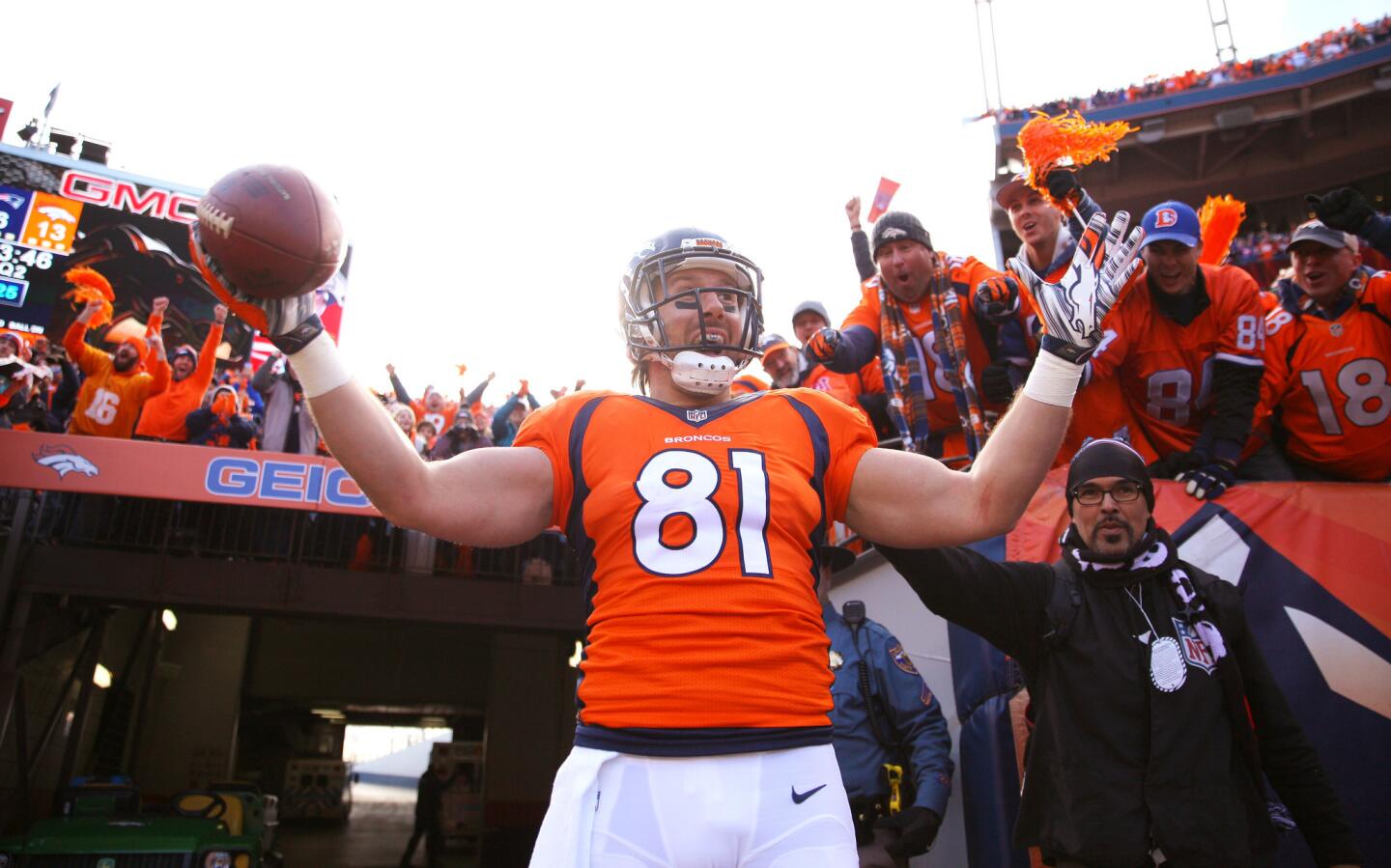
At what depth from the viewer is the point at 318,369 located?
1.82 meters

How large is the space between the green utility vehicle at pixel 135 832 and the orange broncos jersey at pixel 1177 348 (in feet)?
23.7

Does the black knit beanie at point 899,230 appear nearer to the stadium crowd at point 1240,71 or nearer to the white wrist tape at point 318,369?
the white wrist tape at point 318,369

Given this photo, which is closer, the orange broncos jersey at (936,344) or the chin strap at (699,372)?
the chin strap at (699,372)

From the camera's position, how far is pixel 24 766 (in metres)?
9.61

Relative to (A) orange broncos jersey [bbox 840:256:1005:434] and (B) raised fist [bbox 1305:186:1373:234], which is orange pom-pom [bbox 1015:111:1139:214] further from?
(A) orange broncos jersey [bbox 840:256:1005:434]

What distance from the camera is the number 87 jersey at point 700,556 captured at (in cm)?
173

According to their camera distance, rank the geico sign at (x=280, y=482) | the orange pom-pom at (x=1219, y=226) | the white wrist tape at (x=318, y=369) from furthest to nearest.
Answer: the geico sign at (x=280, y=482) → the orange pom-pom at (x=1219, y=226) → the white wrist tape at (x=318, y=369)

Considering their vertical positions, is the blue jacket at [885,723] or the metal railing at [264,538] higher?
the metal railing at [264,538]

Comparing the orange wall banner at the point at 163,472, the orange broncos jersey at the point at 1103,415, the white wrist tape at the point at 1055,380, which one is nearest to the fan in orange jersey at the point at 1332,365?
the orange broncos jersey at the point at 1103,415

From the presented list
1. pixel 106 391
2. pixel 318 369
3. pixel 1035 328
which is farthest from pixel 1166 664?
pixel 106 391

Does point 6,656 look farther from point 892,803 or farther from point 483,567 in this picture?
point 892,803

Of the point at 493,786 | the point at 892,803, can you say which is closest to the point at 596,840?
the point at 892,803

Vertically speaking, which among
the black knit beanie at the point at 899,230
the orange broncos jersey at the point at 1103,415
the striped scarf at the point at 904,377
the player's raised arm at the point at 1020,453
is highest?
the black knit beanie at the point at 899,230

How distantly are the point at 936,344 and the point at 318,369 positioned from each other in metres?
3.97
